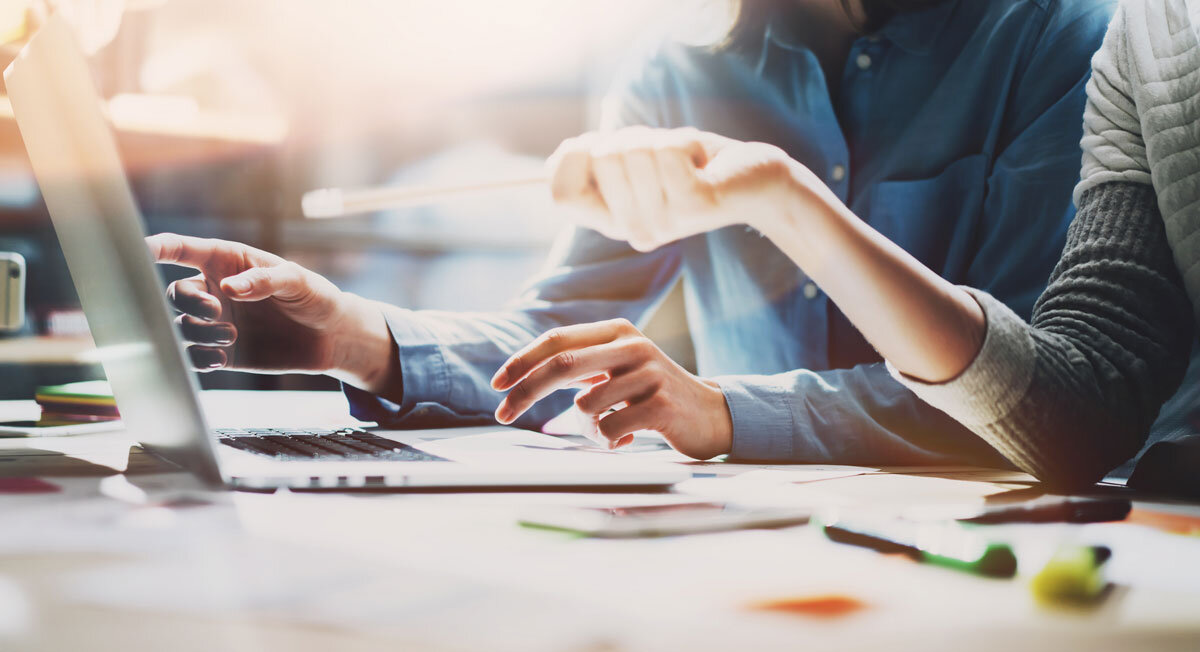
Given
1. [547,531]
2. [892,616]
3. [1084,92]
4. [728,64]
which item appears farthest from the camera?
[728,64]

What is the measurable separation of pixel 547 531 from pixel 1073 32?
0.77 m

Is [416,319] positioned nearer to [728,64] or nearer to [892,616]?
[728,64]

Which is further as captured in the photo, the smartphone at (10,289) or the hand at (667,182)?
the smartphone at (10,289)

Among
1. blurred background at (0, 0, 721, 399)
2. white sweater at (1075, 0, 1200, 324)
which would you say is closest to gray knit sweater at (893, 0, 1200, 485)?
white sweater at (1075, 0, 1200, 324)

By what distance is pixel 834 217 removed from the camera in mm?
491

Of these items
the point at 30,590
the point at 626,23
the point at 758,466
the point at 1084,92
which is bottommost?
the point at 758,466

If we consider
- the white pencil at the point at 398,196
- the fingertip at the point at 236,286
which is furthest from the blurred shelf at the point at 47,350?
the white pencil at the point at 398,196

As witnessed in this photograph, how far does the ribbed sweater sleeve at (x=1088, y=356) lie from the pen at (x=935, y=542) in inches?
6.9

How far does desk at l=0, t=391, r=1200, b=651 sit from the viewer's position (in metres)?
0.22

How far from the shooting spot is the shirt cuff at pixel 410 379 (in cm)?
78

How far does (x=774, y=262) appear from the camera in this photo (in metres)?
0.99

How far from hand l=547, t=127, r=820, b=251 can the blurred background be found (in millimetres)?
1625

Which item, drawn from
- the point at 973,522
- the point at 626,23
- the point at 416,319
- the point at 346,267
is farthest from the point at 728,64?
the point at 346,267

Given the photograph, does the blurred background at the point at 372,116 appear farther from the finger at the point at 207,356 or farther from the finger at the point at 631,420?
the finger at the point at 631,420
